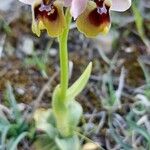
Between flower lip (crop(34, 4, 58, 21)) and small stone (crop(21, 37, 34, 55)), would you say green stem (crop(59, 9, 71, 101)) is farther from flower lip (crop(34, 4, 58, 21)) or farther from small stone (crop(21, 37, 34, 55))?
small stone (crop(21, 37, 34, 55))

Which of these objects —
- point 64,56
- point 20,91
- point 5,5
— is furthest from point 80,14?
point 5,5

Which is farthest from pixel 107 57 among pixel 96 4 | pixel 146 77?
pixel 96 4

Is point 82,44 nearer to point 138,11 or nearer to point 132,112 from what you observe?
point 138,11

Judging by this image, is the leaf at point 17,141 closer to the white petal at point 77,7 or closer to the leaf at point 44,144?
the leaf at point 44,144

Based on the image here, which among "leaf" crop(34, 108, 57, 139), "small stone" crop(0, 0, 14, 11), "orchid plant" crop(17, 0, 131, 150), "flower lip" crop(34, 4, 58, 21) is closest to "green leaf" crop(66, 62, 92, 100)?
"orchid plant" crop(17, 0, 131, 150)

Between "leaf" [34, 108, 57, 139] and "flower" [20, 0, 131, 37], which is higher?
"flower" [20, 0, 131, 37]

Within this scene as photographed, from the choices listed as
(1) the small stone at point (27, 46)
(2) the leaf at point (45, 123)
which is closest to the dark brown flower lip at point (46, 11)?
(2) the leaf at point (45, 123)
